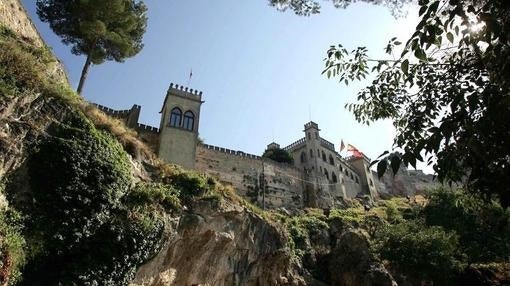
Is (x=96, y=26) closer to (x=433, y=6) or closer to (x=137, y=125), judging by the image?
(x=137, y=125)

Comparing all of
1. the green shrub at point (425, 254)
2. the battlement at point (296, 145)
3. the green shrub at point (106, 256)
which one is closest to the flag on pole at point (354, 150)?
the battlement at point (296, 145)

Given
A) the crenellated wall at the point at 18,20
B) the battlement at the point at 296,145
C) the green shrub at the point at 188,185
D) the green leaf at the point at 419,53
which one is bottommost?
the green leaf at the point at 419,53

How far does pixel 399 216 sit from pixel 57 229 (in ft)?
114

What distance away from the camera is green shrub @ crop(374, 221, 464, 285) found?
22739 millimetres

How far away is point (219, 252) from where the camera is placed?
17578 mm

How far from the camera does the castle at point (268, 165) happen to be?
32.7 metres

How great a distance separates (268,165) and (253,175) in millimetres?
3184

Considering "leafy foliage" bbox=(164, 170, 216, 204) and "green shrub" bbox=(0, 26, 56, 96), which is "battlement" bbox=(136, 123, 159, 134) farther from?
"green shrub" bbox=(0, 26, 56, 96)

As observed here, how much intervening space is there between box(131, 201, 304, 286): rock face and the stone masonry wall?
1733cm

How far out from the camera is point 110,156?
45.2 ft

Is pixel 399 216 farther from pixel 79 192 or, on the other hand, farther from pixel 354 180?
pixel 79 192

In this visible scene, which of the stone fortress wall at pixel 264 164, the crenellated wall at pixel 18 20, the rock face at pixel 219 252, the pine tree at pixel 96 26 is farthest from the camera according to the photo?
the stone fortress wall at pixel 264 164

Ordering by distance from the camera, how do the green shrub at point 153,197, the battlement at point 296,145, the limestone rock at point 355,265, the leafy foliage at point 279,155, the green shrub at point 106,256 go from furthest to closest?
the battlement at point 296,145 → the leafy foliage at point 279,155 → the limestone rock at point 355,265 → the green shrub at point 153,197 → the green shrub at point 106,256

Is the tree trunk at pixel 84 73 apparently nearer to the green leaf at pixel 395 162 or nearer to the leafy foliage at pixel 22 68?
the leafy foliage at pixel 22 68
